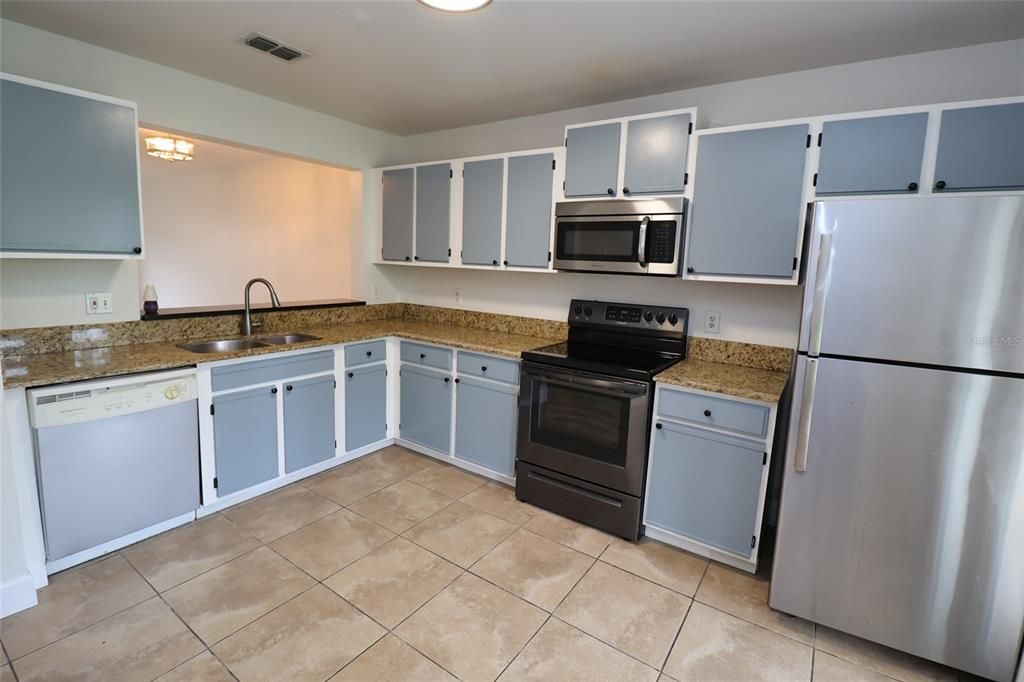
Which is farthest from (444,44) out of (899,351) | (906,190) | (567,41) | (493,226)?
(899,351)

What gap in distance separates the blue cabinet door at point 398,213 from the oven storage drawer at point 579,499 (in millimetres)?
1878

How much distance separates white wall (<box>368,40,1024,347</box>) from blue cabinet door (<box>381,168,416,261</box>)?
343 mm

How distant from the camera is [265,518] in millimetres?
2623

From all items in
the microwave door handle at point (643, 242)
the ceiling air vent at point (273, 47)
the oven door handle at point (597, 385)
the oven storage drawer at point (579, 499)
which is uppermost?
the ceiling air vent at point (273, 47)

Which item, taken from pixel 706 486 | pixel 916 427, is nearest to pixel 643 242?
pixel 706 486

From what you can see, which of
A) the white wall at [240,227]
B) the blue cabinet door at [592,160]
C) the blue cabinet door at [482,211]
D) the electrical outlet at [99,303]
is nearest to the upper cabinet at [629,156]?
the blue cabinet door at [592,160]

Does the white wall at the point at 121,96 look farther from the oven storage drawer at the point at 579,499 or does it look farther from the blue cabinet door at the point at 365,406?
the oven storage drawer at the point at 579,499

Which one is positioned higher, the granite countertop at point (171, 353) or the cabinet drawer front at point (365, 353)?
the granite countertop at point (171, 353)

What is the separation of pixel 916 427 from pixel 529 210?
2160mm

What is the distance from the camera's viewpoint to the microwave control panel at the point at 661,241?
251 centimetres

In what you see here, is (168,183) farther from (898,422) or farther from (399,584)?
(898,422)

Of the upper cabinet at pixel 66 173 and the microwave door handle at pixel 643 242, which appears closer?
the upper cabinet at pixel 66 173

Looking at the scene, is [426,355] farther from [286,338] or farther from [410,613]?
[410,613]

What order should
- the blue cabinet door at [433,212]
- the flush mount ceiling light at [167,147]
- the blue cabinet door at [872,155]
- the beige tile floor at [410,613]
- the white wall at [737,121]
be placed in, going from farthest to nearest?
the flush mount ceiling light at [167,147] → the blue cabinet door at [433,212] → the white wall at [737,121] → the blue cabinet door at [872,155] → the beige tile floor at [410,613]
